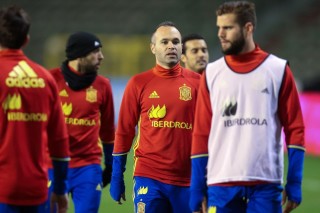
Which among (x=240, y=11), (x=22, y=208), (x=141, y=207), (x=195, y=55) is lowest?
(x=141, y=207)

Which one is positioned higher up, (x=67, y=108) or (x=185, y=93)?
(x=185, y=93)

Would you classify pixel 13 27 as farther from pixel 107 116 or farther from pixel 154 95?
pixel 107 116

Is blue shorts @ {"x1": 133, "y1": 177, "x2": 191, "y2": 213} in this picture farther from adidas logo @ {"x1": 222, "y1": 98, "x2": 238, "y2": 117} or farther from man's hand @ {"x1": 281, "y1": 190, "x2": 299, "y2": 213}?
adidas logo @ {"x1": 222, "y1": 98, "x2": 238, "y2": 117}

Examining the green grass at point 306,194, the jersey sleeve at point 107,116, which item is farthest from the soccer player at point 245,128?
the green grass at point 306,194

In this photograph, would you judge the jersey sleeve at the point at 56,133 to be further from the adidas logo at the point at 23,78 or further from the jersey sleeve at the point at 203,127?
the jersey sleeve at the point at 203,127

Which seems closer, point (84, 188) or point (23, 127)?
point (23, 127)

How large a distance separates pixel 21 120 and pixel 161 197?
2343 mm

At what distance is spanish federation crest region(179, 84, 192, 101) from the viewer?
8281mm

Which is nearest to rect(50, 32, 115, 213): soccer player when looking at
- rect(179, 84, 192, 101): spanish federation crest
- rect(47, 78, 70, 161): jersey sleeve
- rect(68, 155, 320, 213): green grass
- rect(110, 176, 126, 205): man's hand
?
rect(110, 176, 126, 205): man's hand

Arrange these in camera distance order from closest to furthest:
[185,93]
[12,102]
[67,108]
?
[12,102] < [185,93] < [67,108]

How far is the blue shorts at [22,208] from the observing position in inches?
239

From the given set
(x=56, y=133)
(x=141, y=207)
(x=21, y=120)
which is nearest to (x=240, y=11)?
(x=56, y=133)

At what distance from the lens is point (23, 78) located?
6086 mm

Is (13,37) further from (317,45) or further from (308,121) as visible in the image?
(317,45)
